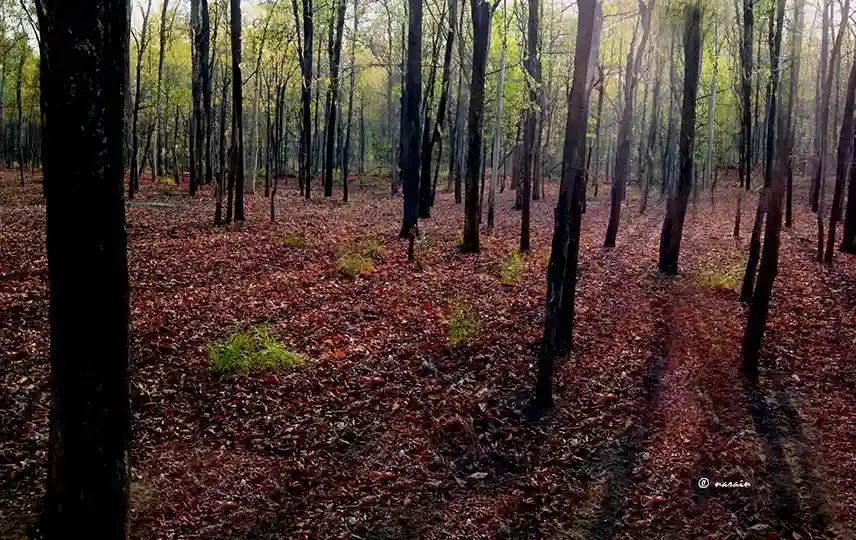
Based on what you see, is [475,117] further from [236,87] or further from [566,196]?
[566,196]

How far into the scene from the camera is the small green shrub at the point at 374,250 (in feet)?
44.3

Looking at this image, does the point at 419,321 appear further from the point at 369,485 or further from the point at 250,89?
the point at 250,89

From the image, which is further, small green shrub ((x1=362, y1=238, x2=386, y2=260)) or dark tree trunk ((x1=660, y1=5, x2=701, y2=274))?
small green shrub ((x1=362, y1=238, x2=386, y2=260))

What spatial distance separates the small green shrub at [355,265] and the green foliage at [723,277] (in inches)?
268

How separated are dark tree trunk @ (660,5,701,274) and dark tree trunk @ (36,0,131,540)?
11.3 metres

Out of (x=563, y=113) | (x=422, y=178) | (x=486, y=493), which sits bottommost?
(x=486, y=493)

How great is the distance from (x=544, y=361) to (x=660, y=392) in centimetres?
173

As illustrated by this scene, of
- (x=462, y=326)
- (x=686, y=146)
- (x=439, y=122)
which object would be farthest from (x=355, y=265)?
(x=439, y=122)

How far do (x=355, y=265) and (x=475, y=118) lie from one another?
15.7 ft

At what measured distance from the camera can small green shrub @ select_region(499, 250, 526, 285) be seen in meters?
11.7

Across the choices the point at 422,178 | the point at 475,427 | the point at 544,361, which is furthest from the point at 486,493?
the point at 422,178

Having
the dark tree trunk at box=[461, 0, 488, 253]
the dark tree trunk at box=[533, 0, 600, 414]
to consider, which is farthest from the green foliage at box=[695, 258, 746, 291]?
the dark tree trunk at box=[533, 0, 600, 414]

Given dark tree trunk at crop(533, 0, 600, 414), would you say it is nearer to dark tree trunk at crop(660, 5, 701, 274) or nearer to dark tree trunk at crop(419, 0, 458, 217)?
dark tree trunk at crop(660, 5, 701, 274)

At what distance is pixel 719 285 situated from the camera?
1107cm
